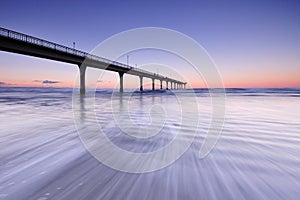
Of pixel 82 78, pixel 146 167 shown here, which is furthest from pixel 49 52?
pixel 146 167

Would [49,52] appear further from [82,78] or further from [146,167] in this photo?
[146,167]

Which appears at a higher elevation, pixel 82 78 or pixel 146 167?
pixel 82 78

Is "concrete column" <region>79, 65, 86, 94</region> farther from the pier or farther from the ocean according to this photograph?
the ocean

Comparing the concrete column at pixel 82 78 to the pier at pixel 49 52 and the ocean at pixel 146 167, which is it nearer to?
the pier at pixel 49 52

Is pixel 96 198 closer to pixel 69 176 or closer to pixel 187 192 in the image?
pixel 69 176

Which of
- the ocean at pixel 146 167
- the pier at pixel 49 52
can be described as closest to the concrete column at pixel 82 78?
the pier at pixel 49 52

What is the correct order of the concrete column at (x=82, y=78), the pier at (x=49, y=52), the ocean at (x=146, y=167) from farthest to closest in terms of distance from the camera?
1. the concrete column at (x=82, y=78)
2. the pier at (x=49, y=52)
3. the ocean at (x=146, y=167)

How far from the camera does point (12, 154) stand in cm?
333

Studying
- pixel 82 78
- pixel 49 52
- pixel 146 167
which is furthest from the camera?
pixel 82 78

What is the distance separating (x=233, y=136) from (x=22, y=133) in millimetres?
5888

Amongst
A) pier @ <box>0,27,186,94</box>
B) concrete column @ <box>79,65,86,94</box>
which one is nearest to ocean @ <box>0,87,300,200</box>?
pier @ <box>0,27,186,94</box>

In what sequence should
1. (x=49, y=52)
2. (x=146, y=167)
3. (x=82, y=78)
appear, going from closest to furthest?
(x=146, y=167)
(x=49, y=52)
(x=82, y=78)

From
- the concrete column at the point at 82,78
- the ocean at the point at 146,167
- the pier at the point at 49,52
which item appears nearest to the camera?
the ocean at the point at 146,167

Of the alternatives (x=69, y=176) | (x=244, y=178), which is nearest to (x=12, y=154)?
(x=69, y=176)
